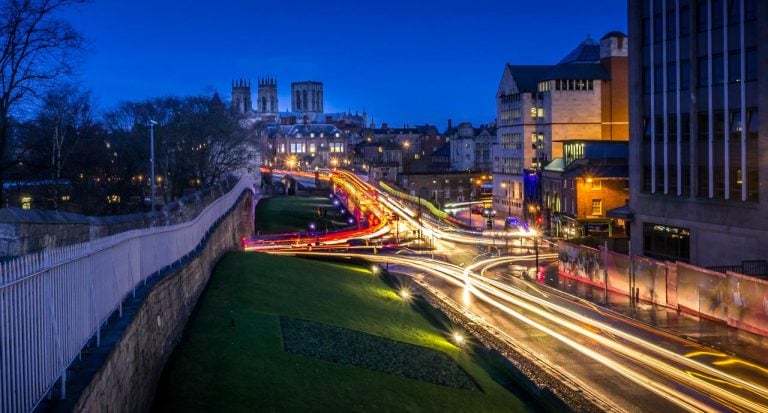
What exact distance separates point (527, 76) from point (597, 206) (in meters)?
38.8

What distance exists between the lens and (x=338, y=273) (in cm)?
3956

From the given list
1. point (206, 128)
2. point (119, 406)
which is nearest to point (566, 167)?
point (206, 128)

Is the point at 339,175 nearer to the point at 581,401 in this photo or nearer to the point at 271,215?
the point at 271,215

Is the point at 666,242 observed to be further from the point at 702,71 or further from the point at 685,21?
the point at 685,21

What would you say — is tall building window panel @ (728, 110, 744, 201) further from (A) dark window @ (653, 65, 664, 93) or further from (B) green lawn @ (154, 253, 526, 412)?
(B) green lawn @ (154, 253, 526, 412)

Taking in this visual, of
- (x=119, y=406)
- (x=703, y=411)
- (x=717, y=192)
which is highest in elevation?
(x=717, y=192)

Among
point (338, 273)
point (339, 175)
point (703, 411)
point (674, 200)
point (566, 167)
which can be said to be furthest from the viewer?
point (339, 175)

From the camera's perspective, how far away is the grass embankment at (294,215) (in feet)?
272

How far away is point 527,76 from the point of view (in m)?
99.6

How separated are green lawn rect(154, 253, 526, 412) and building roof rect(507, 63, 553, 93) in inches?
2824

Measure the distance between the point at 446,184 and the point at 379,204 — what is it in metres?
31.3

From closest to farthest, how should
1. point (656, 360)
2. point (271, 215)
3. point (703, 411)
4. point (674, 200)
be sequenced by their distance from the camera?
point (703, 411) < point (656, 360) < point (674, 200) < point (271, 215)

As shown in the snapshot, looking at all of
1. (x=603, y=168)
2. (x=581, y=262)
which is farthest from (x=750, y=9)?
(x=603, y=168)

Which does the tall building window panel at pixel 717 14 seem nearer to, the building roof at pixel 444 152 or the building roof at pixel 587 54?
the building roof at pixel 587 54
